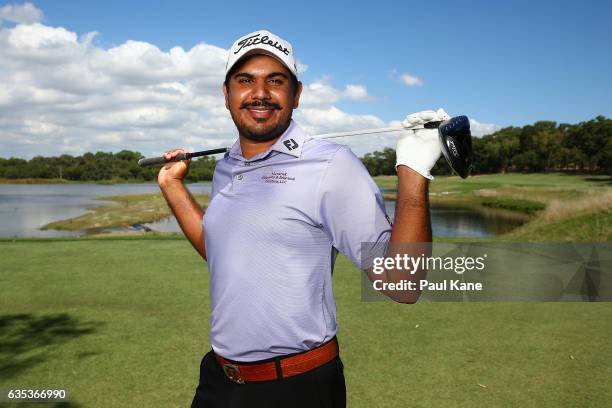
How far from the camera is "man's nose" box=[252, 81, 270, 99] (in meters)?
2.10

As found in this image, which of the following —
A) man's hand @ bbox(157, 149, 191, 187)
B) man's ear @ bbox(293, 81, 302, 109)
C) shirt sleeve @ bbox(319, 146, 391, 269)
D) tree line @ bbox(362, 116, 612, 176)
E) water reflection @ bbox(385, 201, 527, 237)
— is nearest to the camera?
shirt sleeve @ bbox(319, 146, 391, 269)

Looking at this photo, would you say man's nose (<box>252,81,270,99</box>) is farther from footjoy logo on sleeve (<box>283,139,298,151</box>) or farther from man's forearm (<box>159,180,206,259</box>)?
man's forearm (<box>159,180,206,259</box>)

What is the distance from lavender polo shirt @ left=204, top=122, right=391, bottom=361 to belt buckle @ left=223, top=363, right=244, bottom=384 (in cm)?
4

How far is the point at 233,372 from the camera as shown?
2020 mm

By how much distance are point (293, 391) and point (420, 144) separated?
1.03 meters

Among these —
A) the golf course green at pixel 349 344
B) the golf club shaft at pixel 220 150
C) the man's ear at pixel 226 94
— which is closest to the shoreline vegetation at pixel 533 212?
the golf course green at pixel 349 344

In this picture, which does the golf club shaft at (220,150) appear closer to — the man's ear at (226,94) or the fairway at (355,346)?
the man's ear at (226,94)

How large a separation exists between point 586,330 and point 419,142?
472 centimetres

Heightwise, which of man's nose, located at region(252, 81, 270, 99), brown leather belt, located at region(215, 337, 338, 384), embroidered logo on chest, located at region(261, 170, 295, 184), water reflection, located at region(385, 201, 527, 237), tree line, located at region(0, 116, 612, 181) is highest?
tree line, located at region(0, 116, 612, 181)

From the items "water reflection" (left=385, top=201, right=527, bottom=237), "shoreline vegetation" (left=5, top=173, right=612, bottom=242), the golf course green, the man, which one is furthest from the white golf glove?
"water reflection" (left=385, top=201, right=527, bottom=237)

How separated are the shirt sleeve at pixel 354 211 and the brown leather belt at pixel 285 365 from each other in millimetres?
385

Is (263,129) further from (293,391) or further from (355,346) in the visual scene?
(355,346)

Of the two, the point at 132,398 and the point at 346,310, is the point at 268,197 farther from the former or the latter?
the point at 346,310

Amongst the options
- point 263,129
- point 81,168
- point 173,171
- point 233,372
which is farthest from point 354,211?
point 81,168
